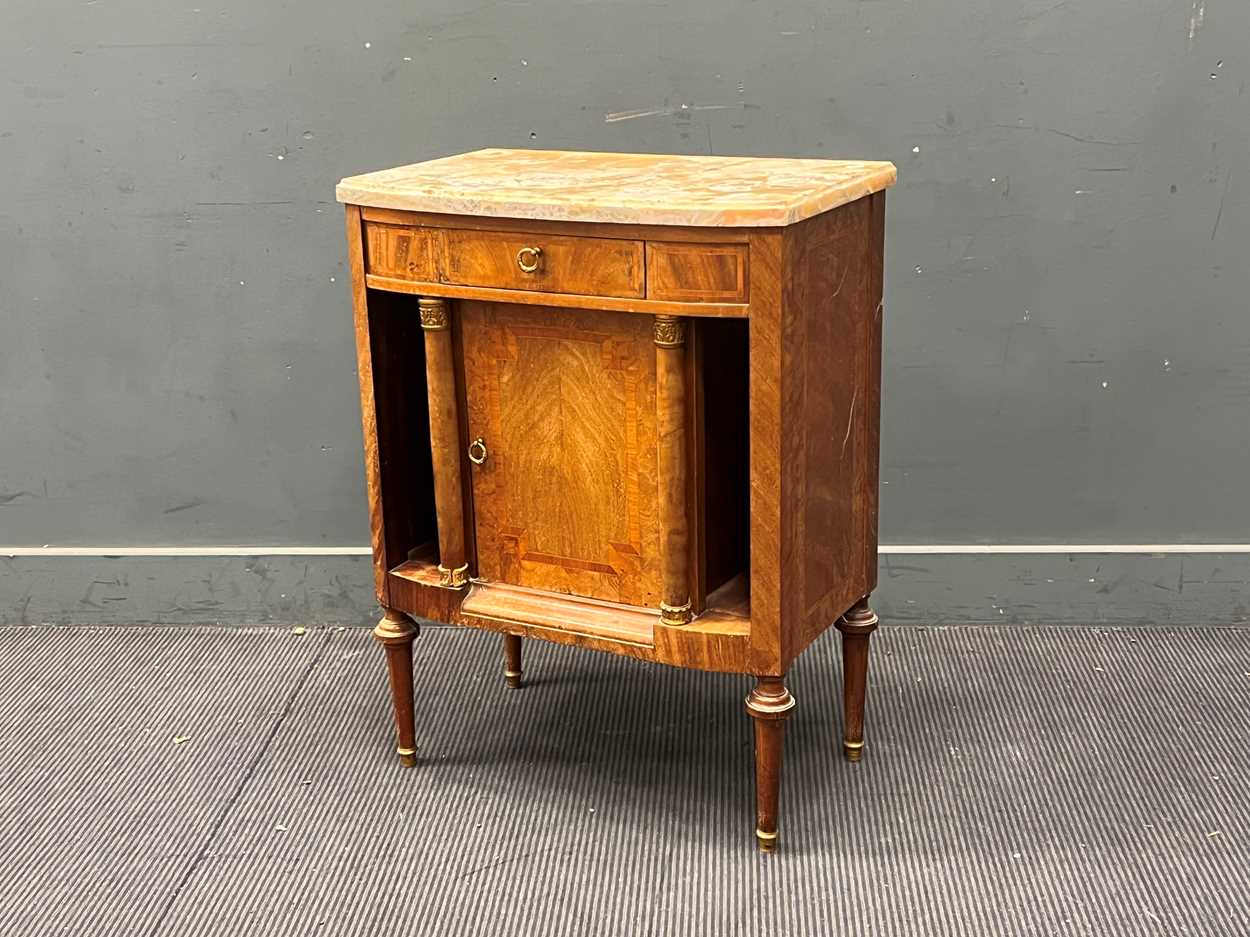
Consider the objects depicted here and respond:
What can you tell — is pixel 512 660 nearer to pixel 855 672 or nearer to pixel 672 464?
pixel 855 672

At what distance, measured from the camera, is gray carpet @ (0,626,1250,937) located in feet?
6.63

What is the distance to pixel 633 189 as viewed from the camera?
1.99 m

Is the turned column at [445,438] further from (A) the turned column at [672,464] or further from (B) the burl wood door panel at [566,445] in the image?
(A) the turned column at [672,464]

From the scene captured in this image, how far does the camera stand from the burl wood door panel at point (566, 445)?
2047 mm

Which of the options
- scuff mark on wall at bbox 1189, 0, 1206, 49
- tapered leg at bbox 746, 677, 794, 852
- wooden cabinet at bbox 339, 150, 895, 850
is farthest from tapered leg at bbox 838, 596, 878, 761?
scuff mark on wall at bbox 1189, 0, 1206, 49

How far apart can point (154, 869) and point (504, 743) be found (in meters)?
0.59

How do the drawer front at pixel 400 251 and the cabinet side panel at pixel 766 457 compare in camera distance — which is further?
the drawer front at pixel 400 251

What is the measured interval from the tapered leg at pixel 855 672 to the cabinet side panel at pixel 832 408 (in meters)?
0.05

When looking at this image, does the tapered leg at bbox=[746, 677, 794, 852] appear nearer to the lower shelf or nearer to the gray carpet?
the gray carpet

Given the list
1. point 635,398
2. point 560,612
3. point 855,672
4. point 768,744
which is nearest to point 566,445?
point 635,398

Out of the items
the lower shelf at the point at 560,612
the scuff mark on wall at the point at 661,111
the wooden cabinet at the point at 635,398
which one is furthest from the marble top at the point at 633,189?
the lower shelf at the point at 560,612

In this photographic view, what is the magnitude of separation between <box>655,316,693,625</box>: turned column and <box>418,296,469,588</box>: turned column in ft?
1.04

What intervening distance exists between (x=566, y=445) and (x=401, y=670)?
51 cm

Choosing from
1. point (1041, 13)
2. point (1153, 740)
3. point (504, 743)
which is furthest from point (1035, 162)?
point (504, 743)
